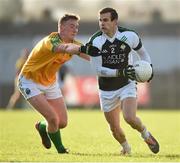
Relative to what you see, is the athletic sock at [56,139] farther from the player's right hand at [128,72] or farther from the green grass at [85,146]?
the player's right hand at [128,72]

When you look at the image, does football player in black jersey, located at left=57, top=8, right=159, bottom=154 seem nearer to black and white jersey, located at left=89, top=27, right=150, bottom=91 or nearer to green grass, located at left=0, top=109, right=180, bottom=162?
black and white jersey, located at left=89, top=27, right=150, bottom=91

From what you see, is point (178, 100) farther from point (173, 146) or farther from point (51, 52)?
point (51, 52)

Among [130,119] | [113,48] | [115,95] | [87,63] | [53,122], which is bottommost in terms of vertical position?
[87,63]

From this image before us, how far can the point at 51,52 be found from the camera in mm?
11602

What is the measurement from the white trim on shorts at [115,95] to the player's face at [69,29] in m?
1.06

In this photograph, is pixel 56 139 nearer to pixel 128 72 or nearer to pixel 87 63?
pixel 128 72

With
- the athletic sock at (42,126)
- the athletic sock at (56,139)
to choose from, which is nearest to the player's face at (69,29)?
the athletic sock at (56,139)

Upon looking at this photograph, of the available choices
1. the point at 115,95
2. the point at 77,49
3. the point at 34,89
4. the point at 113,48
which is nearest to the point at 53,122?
the point at 34,89

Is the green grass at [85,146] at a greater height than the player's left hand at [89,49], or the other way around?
the player's left hand at [89,49]

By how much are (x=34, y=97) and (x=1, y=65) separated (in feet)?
80.0

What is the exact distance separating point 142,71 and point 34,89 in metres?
1.82

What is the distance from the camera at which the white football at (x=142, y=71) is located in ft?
37.3

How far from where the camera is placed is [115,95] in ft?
38.9

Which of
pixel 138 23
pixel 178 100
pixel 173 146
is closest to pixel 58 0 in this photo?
pixel 138 23
